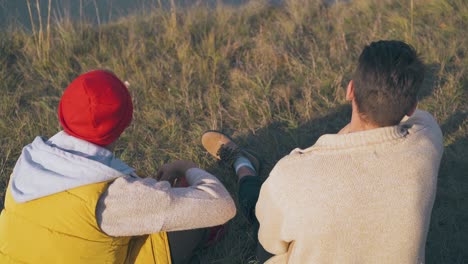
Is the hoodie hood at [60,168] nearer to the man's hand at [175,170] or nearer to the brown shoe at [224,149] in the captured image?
the man's hand at [175,170]

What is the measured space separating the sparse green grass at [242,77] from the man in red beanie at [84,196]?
83 cm

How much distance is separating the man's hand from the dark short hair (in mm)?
1007

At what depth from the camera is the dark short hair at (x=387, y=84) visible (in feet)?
6.08

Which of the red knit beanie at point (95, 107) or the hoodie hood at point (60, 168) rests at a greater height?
the red knit beanie at point (95, 107)

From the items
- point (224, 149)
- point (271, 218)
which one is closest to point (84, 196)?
point (271, 218)

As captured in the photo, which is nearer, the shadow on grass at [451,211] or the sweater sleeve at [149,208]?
the sweater sleeve at [149,208]

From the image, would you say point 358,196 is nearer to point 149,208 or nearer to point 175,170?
point 149,208

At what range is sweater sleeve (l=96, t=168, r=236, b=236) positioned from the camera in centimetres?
192

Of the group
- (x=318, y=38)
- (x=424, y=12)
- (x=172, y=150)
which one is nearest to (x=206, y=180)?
(x=172, y=150)

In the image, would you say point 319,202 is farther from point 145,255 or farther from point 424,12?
point 424,12

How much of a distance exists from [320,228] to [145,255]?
2.40 feet

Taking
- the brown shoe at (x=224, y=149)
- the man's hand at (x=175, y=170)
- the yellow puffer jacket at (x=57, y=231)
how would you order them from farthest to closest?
the brown shoe at (x=224, y=149), the man's hand at (x=175, y=170), the yellow puffer jacket at (x=57, y=231)

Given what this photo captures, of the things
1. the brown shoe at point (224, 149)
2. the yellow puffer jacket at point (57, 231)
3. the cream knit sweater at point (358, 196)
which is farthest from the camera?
the brown shoe at point (224, 149)

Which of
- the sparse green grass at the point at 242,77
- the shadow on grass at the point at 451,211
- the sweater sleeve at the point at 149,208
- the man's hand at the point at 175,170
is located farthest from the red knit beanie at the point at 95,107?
the shadow on grass at the point at 451,211
